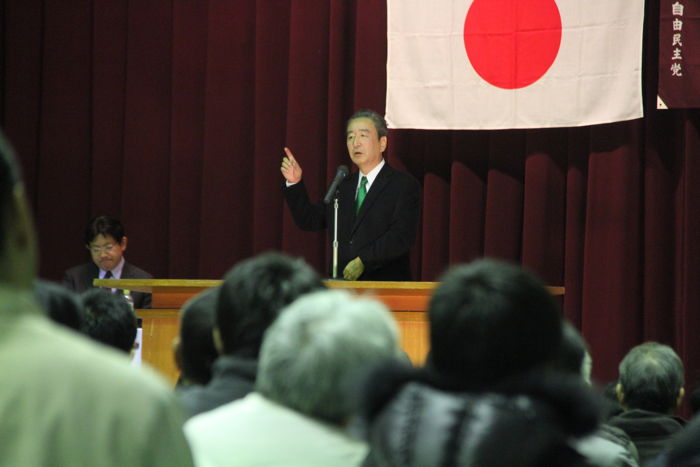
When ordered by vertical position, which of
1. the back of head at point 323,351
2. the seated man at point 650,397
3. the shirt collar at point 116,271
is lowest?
the seated man at point 650,397

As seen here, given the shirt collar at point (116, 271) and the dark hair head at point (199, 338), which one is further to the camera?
the shirt collar at point (116, 271)

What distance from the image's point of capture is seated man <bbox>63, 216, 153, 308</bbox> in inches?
230

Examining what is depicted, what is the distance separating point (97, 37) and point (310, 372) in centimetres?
608

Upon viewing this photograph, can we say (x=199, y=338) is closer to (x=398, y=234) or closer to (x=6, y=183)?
(x=6, y=183)

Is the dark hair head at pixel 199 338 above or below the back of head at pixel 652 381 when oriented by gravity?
above

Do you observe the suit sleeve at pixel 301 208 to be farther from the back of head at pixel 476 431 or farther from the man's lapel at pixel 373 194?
the back of head at pixel 476 431

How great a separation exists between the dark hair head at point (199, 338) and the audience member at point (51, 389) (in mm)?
1157

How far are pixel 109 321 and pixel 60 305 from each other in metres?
0.62

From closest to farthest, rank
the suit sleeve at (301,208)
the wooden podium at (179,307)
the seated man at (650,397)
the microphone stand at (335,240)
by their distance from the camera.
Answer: the seated man at (650,397) < the wooden podium at (179,307) < the microphone stand at (335,240) < the suit sleeve at (301,208)

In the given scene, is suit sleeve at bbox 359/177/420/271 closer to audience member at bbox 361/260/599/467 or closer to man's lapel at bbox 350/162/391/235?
man's lapel at bbox 350/162/391/235

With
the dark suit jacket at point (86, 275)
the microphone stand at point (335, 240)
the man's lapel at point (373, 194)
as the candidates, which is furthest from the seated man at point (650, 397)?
the dark suit jacket at point (86, 275)

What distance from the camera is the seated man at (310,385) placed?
4.59ft

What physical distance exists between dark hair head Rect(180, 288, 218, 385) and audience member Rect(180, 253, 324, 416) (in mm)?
264

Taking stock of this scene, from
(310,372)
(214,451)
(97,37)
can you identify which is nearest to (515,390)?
(310,372)
